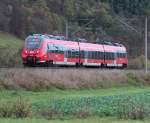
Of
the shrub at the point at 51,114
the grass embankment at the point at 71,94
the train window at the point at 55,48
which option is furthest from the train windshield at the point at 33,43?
the shrub at the point at 51,114

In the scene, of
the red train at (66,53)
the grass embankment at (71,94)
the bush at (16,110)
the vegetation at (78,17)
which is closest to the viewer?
the bush at (16,110)

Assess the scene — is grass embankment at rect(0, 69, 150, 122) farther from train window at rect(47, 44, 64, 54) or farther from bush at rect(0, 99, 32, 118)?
train window at rect(47, 44, 64, 54)

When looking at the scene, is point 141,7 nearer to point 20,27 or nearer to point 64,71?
point 20,27

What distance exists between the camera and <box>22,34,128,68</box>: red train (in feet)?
152

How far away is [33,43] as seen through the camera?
155 ft

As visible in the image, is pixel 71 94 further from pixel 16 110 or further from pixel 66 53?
pixel 16 110

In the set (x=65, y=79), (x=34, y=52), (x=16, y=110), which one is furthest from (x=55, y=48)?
(x=16, y=110)

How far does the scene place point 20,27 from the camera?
8875 centimetres

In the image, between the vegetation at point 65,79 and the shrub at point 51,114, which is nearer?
the shrub at point 51,114

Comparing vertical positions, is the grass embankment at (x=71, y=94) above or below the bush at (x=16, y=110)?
below

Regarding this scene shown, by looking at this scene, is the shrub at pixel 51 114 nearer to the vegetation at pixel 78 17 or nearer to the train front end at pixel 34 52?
the train front end at pixel 34 52

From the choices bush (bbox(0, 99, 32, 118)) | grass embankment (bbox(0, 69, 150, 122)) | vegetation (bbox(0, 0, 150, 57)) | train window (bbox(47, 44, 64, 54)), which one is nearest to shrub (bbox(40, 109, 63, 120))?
grass embankment (bbox(0, 69, 150, 122))

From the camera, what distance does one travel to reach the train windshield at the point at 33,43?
153 ft

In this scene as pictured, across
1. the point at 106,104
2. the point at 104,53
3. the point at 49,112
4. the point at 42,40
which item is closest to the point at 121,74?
the point at 104,53
